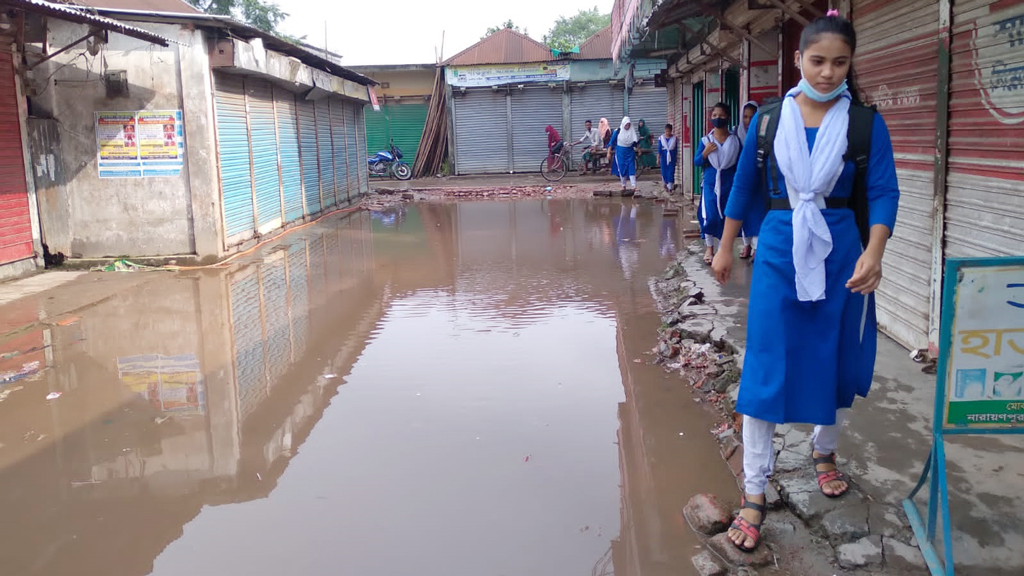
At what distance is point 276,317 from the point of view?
754 cm

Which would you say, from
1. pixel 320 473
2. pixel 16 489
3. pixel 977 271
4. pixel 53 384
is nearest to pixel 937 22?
pixel 977 271

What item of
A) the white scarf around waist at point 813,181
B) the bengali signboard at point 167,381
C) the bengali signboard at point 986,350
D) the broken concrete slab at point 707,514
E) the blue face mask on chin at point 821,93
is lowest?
the broken concrete slab at point 707,514

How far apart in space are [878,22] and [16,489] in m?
6.06

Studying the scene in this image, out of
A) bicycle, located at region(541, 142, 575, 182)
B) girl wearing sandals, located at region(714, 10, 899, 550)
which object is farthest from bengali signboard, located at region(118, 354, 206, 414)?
bicycle, located at region(541, 142, 575, 182)

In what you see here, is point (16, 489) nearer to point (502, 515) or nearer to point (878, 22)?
point (502, 515)

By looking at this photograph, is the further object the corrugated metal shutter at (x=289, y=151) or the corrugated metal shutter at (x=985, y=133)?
the corrugated metal shutter at (x=289, y=151)

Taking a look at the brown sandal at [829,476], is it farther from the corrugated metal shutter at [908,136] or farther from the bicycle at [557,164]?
the bicycle at [557,164]

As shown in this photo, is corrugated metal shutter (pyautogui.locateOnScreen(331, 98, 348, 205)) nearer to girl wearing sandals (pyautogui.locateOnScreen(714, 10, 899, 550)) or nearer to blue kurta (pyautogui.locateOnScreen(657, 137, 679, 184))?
blue kurta (pyautogui.locateOnScreen(657, 137, 679, 184))

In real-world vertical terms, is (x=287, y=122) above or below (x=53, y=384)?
above

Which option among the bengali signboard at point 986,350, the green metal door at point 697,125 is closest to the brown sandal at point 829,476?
the bengali signboard at point 986,350

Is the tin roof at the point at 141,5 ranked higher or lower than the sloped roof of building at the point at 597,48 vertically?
lower

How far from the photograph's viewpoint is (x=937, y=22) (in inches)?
189

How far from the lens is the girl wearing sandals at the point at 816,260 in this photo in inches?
116

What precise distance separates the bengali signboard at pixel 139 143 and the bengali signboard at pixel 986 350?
9.70 meters
